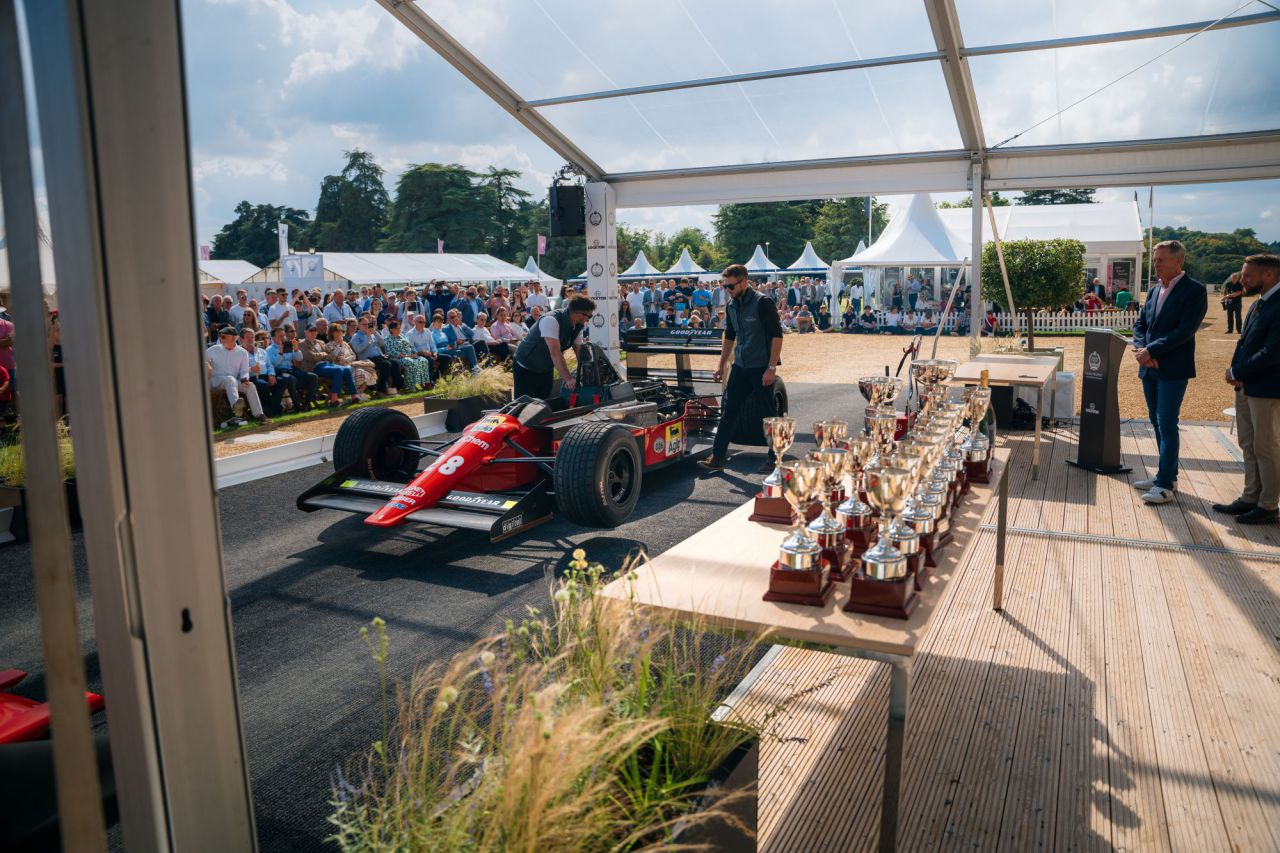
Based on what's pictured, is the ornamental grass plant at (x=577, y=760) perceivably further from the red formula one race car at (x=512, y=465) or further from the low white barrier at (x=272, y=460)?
the low white barrier at (x=272, y=460)

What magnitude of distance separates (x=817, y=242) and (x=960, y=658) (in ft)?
209

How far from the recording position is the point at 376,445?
6098 mm

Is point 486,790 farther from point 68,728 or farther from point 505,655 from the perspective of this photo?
point 505,655

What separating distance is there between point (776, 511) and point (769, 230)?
6251cm

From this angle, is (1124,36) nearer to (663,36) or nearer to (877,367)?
(663,36)

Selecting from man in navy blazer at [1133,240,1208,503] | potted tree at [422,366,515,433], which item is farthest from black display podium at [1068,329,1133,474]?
potted tree at [422,366,515,433]

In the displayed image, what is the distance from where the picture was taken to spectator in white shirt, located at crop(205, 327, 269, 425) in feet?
33.1

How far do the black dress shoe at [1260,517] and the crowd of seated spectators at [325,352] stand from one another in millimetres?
8011

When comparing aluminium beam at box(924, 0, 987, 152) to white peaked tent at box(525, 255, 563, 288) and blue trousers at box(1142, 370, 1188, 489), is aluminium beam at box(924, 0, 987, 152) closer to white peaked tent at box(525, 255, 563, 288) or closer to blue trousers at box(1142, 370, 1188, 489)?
blue trousers at box(1142, 370, 1188, 489)

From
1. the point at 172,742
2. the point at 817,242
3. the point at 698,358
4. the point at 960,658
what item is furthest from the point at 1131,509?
the point at 817,242

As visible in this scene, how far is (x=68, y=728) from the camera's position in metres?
1.18

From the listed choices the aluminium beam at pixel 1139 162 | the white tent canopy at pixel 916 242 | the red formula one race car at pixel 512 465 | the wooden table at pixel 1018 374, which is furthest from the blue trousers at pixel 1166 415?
the white tent canopy at pixel 916 242

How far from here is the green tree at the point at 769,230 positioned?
63125 mm

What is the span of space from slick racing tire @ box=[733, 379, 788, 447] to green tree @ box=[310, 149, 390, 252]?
66.4m
